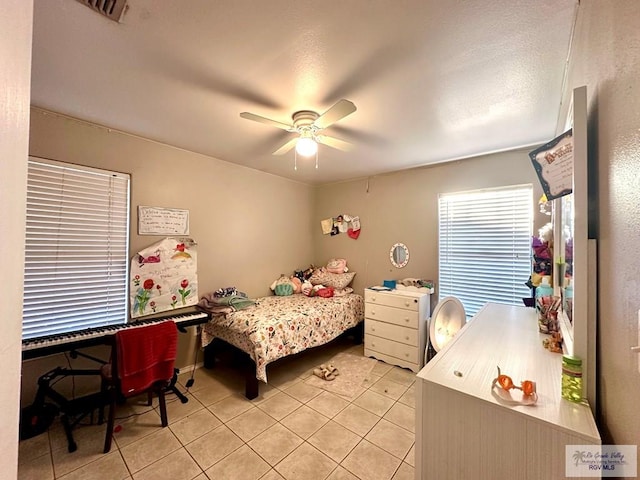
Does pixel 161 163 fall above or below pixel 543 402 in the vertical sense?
above

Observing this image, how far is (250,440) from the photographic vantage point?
1.83m

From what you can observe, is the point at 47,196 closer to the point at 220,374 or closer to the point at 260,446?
the point at 220,374

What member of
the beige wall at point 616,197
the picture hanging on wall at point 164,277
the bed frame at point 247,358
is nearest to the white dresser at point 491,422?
the beige wall at point 616,197

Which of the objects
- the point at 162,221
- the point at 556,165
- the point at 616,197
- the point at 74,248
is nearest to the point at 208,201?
the point at 162,221

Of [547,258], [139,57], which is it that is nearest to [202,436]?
[139,57]

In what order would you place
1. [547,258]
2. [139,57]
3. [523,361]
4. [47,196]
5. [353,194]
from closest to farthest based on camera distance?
[523,361] → [139,57] → [547,258] → [47,196] → [353,194]

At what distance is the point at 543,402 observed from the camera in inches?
35.2

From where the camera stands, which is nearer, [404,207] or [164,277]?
[164,277]

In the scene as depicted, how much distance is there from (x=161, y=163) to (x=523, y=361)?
330 cm

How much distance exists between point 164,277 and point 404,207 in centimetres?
300

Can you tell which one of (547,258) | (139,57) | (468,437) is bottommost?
(468,437)

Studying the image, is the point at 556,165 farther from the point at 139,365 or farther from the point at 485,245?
the point at 139,365

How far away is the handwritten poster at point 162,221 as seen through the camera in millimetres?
2541

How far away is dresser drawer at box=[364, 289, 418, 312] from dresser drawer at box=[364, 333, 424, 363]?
422 mm
